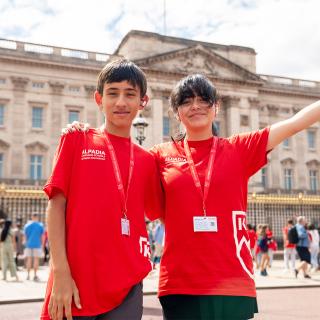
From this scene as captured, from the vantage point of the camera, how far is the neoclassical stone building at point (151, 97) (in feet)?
115

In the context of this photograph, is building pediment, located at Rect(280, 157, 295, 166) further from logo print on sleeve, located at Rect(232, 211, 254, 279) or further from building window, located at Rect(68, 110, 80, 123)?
logo print on sleeve, located at Rect(232, 211, 254, 279)

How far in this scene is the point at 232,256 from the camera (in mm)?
2729

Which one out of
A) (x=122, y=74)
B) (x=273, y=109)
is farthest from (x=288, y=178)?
(x=122, y=74)

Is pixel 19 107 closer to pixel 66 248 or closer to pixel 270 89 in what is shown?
pixel 270 89

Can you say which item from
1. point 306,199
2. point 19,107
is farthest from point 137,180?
point 19,107

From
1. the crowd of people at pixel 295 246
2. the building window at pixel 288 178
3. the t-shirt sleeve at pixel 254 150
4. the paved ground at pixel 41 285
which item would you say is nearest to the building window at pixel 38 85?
the paved ground at pixel 41 285

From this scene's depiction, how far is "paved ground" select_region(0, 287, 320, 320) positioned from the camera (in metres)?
7.71

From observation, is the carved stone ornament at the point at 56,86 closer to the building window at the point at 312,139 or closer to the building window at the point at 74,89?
the building window at the point at 74,89

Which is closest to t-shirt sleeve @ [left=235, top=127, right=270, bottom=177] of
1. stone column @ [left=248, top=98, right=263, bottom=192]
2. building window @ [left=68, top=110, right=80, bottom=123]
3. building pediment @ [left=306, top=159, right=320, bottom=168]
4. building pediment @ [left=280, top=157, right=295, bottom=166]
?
building window @ [left=68, top=110, right=80, bottom=123]

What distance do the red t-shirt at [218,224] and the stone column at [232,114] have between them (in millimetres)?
38743

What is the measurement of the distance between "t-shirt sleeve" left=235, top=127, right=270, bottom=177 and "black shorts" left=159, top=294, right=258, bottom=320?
0.85m

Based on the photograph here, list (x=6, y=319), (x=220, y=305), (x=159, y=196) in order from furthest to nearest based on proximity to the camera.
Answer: (x=6, y=319) → (x=159, y=196) → (x=220, y=305)

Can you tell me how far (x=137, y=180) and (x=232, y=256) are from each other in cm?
74

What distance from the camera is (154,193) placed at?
292 cm
